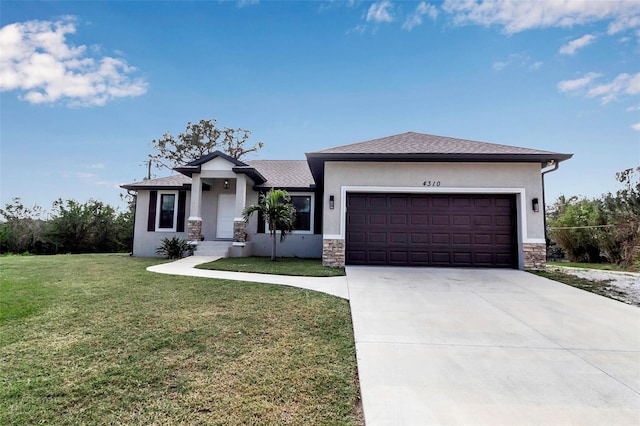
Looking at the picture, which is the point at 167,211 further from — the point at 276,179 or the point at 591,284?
the point at 591,284

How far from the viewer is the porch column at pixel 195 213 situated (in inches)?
479

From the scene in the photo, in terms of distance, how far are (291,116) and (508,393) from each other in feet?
55.1

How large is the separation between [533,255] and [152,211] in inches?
588

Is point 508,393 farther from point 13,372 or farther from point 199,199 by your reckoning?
point 199,199

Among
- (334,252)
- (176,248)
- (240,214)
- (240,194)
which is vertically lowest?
(176,248)

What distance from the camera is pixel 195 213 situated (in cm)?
1225

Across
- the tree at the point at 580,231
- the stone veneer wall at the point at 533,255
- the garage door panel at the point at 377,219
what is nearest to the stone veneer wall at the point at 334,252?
the garage door panel at the point at 377,219

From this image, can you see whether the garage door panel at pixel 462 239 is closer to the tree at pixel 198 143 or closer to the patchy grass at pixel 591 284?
the patchy grass at pixel 591 284

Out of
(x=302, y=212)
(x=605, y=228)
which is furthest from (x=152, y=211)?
(x=605, y=228)

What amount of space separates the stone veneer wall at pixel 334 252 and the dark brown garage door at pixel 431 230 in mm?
368

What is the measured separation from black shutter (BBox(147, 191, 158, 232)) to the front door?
9.41ft

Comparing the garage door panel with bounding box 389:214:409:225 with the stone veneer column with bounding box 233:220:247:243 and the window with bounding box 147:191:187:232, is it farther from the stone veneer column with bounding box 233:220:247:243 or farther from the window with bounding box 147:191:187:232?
the window with bounding box 147:191:187:232

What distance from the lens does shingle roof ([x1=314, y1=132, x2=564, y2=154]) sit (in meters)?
9.09

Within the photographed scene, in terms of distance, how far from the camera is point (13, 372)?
2.81 meters
